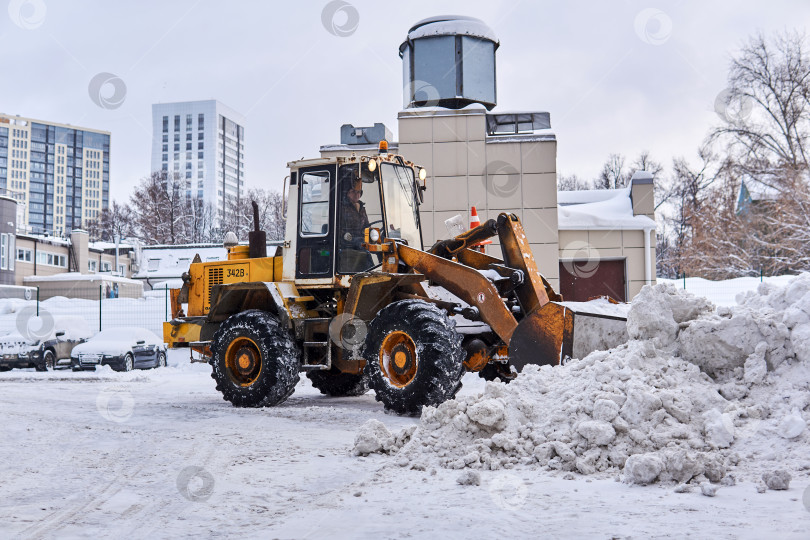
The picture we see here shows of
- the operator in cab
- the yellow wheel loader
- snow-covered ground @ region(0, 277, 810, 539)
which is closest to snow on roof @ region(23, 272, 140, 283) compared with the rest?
the yellow wheel loader

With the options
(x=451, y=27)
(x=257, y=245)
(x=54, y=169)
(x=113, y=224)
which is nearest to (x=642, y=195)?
(x=451, y=27)

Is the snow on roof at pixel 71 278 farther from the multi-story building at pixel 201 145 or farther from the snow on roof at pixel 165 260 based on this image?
the multi-story building at pixel 201 145

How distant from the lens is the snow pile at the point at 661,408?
5.29 metres

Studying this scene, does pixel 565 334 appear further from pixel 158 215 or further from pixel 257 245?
pixel 158 215

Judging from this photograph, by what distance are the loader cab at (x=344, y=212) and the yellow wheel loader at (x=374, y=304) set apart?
2cm

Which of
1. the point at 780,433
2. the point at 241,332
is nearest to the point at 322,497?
the point at 780,433

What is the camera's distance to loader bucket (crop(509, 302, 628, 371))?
24.7 ft

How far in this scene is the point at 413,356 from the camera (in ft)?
26.8

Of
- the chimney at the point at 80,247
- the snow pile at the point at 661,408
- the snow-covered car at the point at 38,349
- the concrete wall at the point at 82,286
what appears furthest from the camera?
the chimney at the point at 80,247

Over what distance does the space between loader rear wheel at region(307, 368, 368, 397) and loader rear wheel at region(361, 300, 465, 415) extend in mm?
2902

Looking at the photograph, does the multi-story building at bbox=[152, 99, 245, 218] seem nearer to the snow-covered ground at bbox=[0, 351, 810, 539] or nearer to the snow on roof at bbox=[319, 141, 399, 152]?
the snow on roof at bbox=[319, 141, 399, 152]

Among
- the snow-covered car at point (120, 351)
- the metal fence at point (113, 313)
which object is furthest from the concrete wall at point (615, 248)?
the metal fence at point (113, 313)

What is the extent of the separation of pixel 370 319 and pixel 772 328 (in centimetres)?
460

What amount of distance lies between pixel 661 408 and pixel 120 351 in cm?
1455
